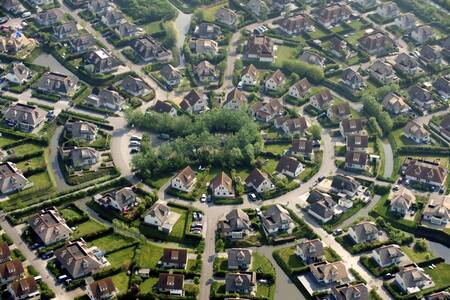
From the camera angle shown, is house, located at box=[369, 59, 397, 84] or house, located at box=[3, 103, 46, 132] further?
house, located at box=[369, 59, 397, 84]

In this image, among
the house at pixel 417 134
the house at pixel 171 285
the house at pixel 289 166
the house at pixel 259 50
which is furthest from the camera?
the house at pixel 259 50

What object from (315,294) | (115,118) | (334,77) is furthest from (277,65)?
(315,294)

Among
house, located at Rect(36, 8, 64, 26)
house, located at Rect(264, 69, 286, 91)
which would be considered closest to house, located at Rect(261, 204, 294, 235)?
house, located at Rect(264, 69, 286, 91)

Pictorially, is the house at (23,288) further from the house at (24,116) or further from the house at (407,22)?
the house at (407,22)

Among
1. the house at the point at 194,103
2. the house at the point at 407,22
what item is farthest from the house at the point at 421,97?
the house at the point at 194,103

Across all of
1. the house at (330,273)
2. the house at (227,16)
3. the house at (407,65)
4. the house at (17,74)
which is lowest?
the house at (330,273)

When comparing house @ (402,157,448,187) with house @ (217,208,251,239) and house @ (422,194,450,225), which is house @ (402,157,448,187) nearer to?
house @ (422,194,450,225)
